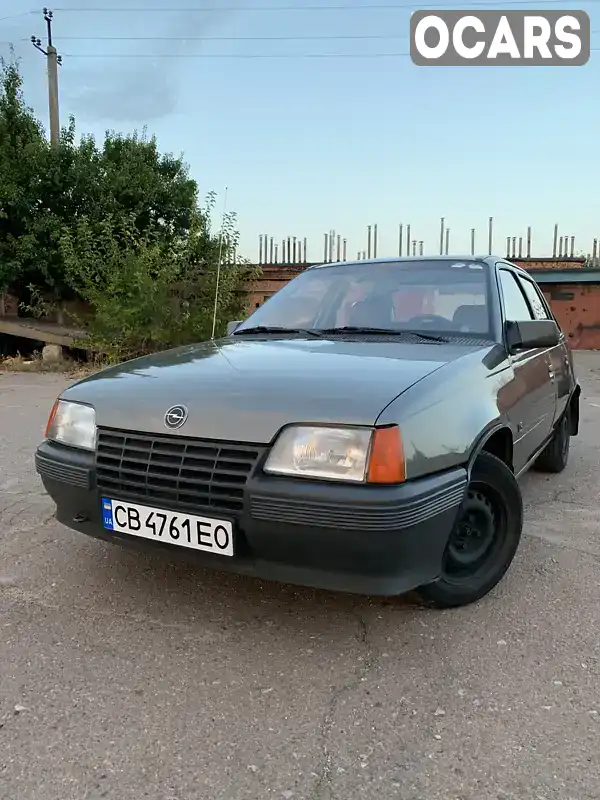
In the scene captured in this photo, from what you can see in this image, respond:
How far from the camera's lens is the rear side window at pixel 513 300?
10.8 feet

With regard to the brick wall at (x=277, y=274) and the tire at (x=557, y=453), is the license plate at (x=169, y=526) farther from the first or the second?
the brick wall at (x=277, y=274)

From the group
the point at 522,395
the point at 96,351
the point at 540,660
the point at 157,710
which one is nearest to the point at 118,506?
the point at 157,710

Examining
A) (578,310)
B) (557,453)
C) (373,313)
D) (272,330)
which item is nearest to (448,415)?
(373,313)

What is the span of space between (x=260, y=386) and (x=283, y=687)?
3.18 ft

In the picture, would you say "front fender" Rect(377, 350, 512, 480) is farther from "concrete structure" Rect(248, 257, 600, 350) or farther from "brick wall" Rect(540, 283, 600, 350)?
"brick wall" Rect(540, 283, 600, 350)

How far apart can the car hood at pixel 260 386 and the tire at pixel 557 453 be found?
2.04 metres

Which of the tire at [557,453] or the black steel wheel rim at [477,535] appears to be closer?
the black steel wheel rim at [477,535]

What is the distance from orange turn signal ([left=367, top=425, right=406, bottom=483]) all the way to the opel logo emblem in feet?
2.16

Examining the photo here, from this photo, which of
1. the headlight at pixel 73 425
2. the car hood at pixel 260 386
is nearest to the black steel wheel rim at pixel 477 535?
the car hood at pixel 260 386

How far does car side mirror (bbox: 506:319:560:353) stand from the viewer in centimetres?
294

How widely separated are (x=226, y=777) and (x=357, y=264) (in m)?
2.79

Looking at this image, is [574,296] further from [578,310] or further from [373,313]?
[373,313]

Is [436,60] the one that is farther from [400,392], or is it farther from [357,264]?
[400,392]

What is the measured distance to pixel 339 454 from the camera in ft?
6.44
